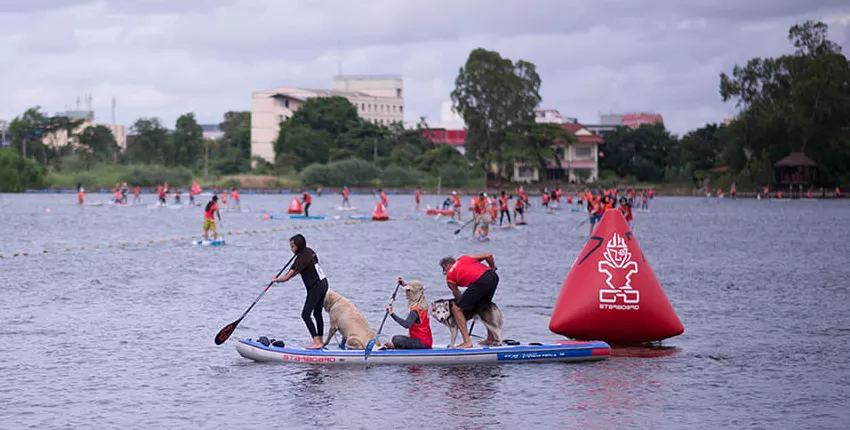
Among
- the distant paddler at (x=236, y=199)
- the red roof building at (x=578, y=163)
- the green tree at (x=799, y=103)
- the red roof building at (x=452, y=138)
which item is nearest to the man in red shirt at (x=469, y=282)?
the distant paddler at (x=236, y=199)

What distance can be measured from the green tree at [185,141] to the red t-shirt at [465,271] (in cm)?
16270

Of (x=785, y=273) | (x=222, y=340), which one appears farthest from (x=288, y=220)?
(x=222, y=340)

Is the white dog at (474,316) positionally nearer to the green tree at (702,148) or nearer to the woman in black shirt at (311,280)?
the woman in black shirt at (311,280)

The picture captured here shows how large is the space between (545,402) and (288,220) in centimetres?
5682

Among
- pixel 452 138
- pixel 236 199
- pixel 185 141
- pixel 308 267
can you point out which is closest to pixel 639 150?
pixel 452 138

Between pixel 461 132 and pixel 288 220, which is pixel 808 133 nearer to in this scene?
pixel 288 220

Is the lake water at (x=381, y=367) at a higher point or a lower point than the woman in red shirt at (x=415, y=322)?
lower

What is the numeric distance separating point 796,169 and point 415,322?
375 feet

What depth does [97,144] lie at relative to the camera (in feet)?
584

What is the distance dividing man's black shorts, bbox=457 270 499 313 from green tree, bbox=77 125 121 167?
530 feet

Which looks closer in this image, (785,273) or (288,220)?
(785,273)

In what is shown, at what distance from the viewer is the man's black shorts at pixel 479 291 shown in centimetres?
1647

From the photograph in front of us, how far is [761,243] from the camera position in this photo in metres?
47.7

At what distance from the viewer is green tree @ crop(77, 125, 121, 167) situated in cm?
17436
